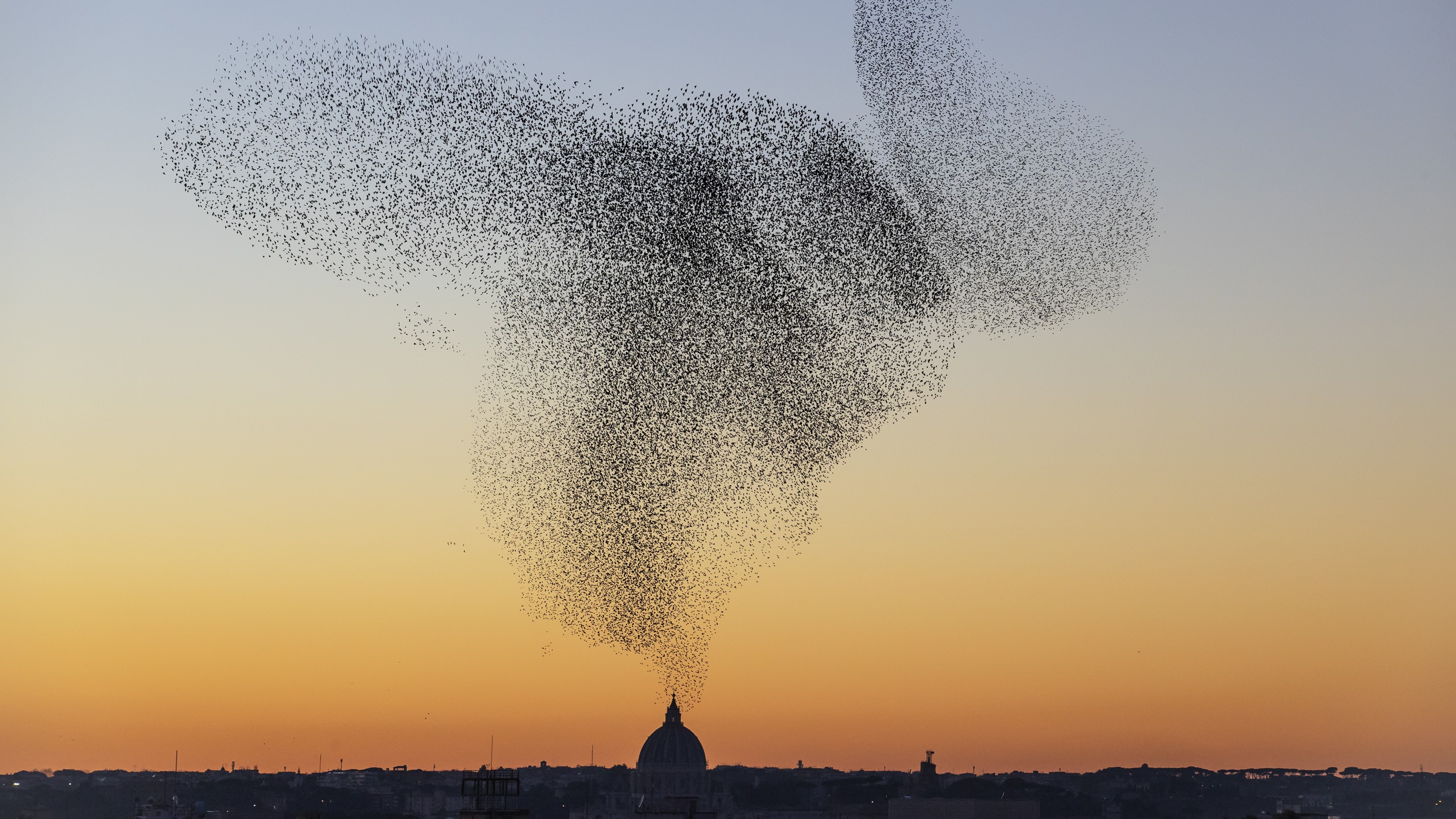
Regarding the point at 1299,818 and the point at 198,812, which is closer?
the point at 1299,818

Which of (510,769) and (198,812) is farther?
(198,812)

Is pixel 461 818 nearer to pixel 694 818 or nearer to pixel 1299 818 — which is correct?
pixel 1299 818

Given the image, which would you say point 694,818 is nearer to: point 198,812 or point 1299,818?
point 198,812

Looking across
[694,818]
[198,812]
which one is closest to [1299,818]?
[694,818]

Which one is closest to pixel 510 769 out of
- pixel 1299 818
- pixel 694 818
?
pixel 1299 818

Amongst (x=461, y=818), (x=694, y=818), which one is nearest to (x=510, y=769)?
(x=461, y=818)

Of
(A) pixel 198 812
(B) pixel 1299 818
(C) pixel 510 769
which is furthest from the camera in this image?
(A) pixel 198 812

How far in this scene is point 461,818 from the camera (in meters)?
110

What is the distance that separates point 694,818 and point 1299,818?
98787 millimetres

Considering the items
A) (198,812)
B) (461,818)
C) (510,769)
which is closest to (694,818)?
(198,812)

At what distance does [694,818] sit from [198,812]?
49.6m

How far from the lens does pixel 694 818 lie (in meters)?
197

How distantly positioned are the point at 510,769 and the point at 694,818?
244ft

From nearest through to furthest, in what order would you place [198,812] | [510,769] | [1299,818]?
[1299,818]
[510,769]
[198,812]
